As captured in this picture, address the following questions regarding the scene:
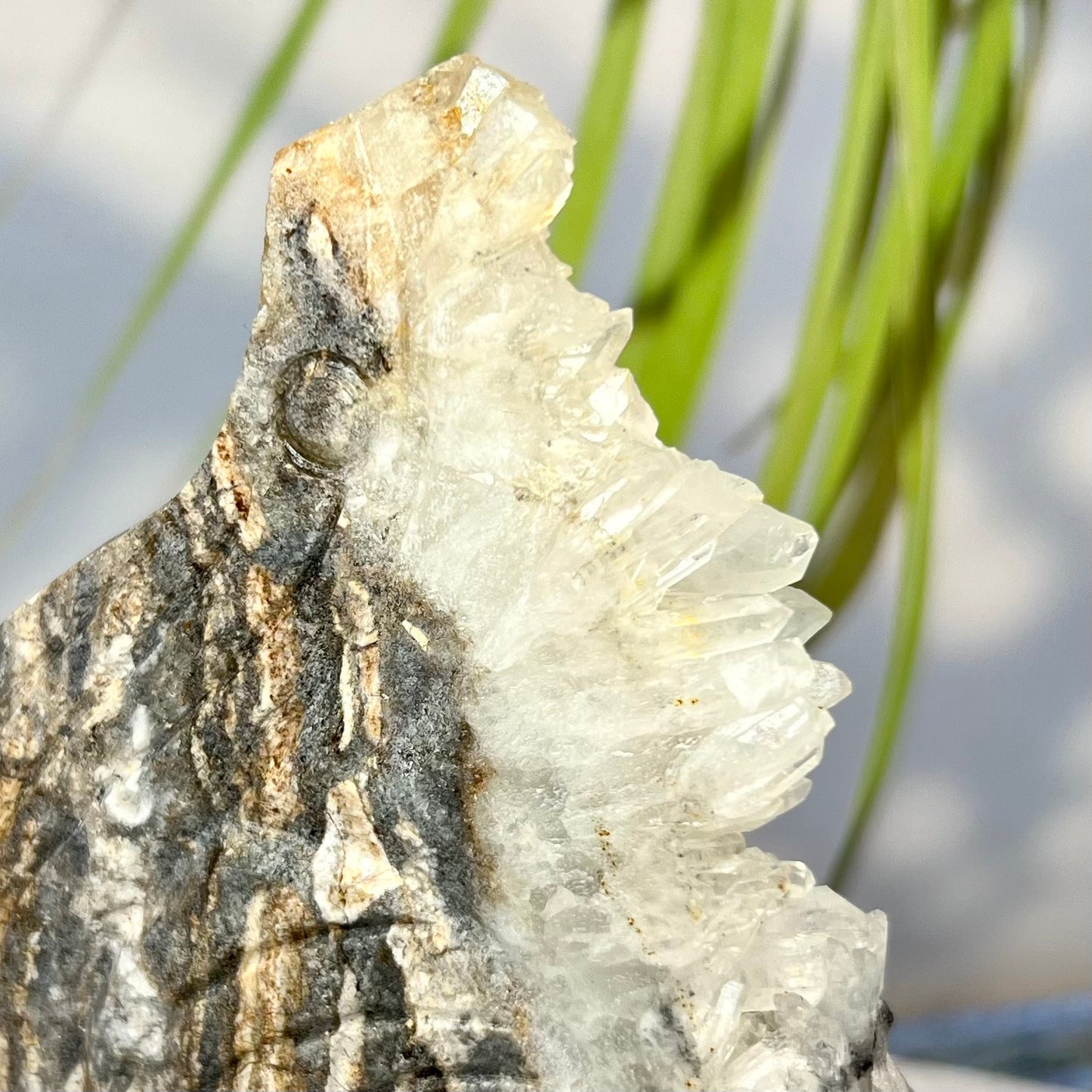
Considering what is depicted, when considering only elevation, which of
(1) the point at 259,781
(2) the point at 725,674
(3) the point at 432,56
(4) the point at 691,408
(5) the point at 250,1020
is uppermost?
(3) the point at 432,56

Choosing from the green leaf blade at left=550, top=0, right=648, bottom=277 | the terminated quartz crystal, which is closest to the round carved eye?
the terminated quartz crystal

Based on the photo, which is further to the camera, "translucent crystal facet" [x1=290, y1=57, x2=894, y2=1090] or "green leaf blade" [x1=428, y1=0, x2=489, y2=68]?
"green leaf blade" [x1=428, y1=0, x2=489, y2=68]

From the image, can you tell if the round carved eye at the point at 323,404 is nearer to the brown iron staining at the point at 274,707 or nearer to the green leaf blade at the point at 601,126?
the brown iron staining at the point at 274,707

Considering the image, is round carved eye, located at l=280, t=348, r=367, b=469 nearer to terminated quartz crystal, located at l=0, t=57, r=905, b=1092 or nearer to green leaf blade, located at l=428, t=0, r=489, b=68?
terminated quartz crystal, located at l=0, t=57, r=905, b=1092

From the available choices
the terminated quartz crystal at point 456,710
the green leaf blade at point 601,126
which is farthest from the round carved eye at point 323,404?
the green leaf blade at point 601,126

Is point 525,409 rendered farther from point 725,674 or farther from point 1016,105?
point 1016,105

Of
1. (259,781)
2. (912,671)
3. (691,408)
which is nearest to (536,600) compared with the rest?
(259,781)

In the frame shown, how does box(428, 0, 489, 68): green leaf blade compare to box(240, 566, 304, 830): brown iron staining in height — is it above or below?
above

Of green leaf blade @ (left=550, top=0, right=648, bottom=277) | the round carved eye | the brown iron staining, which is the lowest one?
the brown iron staining
